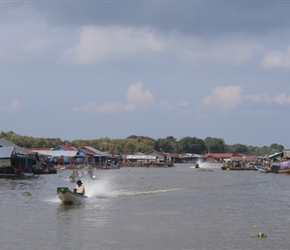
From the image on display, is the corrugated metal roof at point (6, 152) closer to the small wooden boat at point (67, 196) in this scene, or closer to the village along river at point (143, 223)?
the village along river at point (143, 223)

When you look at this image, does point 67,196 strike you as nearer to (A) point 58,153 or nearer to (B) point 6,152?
(B) point 6,152

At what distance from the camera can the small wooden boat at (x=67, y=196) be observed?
2906 cm

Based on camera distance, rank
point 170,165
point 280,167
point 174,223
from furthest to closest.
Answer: point 170,165, point 280,167, point 174,223

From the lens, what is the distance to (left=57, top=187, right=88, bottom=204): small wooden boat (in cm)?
2906

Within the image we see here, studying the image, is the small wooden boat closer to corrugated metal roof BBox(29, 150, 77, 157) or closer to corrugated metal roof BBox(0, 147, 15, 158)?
corrugated metal roof BBox(0, 147, 15, 158)

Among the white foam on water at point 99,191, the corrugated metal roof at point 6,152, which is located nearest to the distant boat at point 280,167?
the white foam on water at point 99,191

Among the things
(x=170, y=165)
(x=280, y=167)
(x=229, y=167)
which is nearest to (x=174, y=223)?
(x=280, y=167)

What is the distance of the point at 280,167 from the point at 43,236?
7052 cm

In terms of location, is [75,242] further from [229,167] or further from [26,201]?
[229,167]

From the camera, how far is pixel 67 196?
96.5 ft

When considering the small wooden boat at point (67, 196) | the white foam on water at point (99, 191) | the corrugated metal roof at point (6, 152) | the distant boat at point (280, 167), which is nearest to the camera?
the small wooden boat at point (67, 196)

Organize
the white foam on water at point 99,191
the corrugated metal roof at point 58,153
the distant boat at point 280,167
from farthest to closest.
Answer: the corrugated metal roof at point 58,153 → the distant boat at point 280,167 → the white foam on water at point 99,191

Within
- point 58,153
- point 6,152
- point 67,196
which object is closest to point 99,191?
point 67,196

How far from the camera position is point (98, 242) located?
1845 cm
